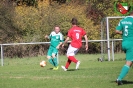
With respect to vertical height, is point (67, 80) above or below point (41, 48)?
above

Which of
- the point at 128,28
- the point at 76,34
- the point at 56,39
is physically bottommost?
the point at 56,39

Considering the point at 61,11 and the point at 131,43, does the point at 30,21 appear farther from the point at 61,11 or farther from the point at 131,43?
the point at 131,43

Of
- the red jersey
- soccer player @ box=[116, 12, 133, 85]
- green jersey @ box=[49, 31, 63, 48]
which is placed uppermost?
soccer player @ box=[116, 12, 133, 85]

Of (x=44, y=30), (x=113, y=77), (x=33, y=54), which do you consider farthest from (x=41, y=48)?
(x=113, y=77)

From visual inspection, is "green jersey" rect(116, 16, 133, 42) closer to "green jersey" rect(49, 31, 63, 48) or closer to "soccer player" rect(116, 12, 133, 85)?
"soccer player" rect(116, 12, 133, 85)

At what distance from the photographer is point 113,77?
15.0 meters

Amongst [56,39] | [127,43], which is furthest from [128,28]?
[56,39]

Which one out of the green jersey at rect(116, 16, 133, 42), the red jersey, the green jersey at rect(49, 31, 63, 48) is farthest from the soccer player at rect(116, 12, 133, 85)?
the green jersey at rect(49, 31, 63, 48)

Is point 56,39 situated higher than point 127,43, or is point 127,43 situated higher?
point 127,43

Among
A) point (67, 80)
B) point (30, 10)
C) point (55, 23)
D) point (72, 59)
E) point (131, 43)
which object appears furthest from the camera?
point (30, 10)

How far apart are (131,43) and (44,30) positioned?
25615mm

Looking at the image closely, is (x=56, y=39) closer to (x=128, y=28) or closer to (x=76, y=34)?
(x=76, y=34)

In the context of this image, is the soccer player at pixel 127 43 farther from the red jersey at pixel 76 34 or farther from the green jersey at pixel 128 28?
the red jersey at pixel 76 34

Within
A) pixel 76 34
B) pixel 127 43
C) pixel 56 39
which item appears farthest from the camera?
pixel 56 39
